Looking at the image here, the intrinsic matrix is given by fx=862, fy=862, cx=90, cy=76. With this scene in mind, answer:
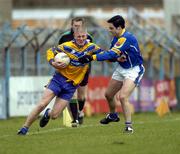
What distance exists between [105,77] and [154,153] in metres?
15.1

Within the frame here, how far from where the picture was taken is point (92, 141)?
14.0 meters

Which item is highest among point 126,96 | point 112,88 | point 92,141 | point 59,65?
point 59,65

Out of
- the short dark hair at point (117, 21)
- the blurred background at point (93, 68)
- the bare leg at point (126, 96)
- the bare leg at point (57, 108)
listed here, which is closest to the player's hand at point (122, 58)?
the bare leg at point (126, 96)

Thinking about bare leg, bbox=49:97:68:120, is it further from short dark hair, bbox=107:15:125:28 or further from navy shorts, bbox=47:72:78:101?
short dark hair, bbox=107:15:125:28

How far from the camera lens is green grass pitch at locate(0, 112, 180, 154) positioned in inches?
503

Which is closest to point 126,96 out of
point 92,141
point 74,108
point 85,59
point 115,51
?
point 115,51

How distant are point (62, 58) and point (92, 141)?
72.9 inches

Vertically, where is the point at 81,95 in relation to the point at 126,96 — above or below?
below

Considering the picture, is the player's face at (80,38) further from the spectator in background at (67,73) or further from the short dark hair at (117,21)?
the short dark hair at (117,21)

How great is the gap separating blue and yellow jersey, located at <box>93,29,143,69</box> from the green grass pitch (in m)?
1.30

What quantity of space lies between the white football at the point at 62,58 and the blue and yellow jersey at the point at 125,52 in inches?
19.0

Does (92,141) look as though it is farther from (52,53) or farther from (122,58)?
(122,58)

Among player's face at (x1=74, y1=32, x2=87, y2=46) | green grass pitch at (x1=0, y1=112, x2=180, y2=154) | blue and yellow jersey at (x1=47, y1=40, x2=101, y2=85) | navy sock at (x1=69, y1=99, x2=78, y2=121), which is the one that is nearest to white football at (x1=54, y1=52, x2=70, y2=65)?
blue and yellow jersey at (x1=47, y1=40, x2=101, y2=85)

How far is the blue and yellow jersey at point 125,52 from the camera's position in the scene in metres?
15.3
